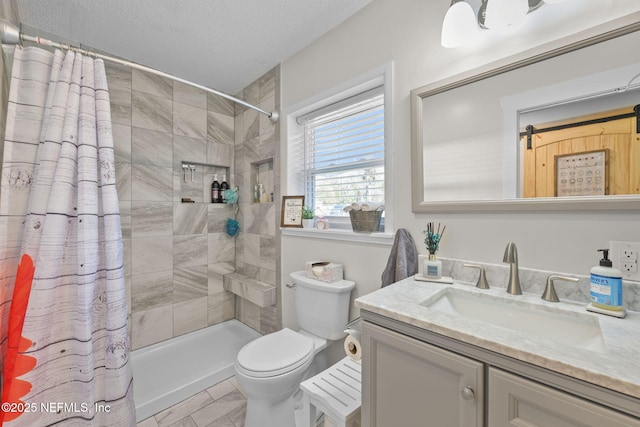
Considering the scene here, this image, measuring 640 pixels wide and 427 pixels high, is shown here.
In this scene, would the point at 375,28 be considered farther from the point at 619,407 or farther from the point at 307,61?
the point at 619,407

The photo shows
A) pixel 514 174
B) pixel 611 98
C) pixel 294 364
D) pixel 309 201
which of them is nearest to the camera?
pixel 611 98

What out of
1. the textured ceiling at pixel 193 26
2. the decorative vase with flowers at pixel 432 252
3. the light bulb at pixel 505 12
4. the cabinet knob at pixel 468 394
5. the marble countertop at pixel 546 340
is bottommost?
the cabinet knob at pixel 468 394

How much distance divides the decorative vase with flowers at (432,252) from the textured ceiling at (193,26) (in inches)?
55.1

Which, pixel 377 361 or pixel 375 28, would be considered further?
pixel 375 28

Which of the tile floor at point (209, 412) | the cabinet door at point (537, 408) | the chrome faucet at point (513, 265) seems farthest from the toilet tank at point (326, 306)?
the cabinet door at point (537, 408)

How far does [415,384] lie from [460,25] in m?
1.39

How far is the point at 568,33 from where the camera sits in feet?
2.97

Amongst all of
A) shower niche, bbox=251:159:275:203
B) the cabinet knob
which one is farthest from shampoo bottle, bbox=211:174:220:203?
the cabinet knob

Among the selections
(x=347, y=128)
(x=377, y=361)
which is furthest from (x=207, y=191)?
(x=377, y=361)

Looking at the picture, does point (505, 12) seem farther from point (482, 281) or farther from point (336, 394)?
point (336, 394)

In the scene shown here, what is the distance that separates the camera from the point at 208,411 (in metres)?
1.62

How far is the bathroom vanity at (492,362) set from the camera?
52 cm

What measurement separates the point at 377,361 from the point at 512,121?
1.07m

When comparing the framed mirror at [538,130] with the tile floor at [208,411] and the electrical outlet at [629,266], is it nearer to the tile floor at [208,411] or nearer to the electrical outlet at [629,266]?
the electrical outlet at [629,266]
